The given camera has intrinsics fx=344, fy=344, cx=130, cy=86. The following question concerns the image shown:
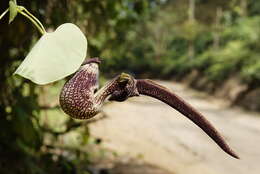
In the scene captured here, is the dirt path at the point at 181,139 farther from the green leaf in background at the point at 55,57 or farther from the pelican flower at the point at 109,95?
the green leaf in background at the point at 55,57

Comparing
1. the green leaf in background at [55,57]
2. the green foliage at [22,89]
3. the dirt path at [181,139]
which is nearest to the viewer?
the green leaf in background at [55,57]

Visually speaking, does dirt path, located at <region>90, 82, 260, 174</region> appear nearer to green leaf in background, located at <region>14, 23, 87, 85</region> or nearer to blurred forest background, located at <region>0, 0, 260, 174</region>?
blurred forest background, located at <region>0, 0, 260, 174</region>

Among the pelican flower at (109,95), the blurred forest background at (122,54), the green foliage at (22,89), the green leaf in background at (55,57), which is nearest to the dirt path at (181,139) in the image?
the blurred forest background at (122,54)

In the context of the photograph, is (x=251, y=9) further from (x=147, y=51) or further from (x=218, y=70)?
(x=147, y=51)

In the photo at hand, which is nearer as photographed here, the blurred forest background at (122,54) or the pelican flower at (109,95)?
the pelican flower at (109,95)

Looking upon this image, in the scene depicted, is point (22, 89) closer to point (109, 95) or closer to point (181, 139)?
point (109, 95)

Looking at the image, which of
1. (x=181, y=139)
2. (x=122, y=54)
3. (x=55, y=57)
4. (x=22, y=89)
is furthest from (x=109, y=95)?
(x=122, y=54)

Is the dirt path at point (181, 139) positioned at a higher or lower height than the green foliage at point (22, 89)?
higher
